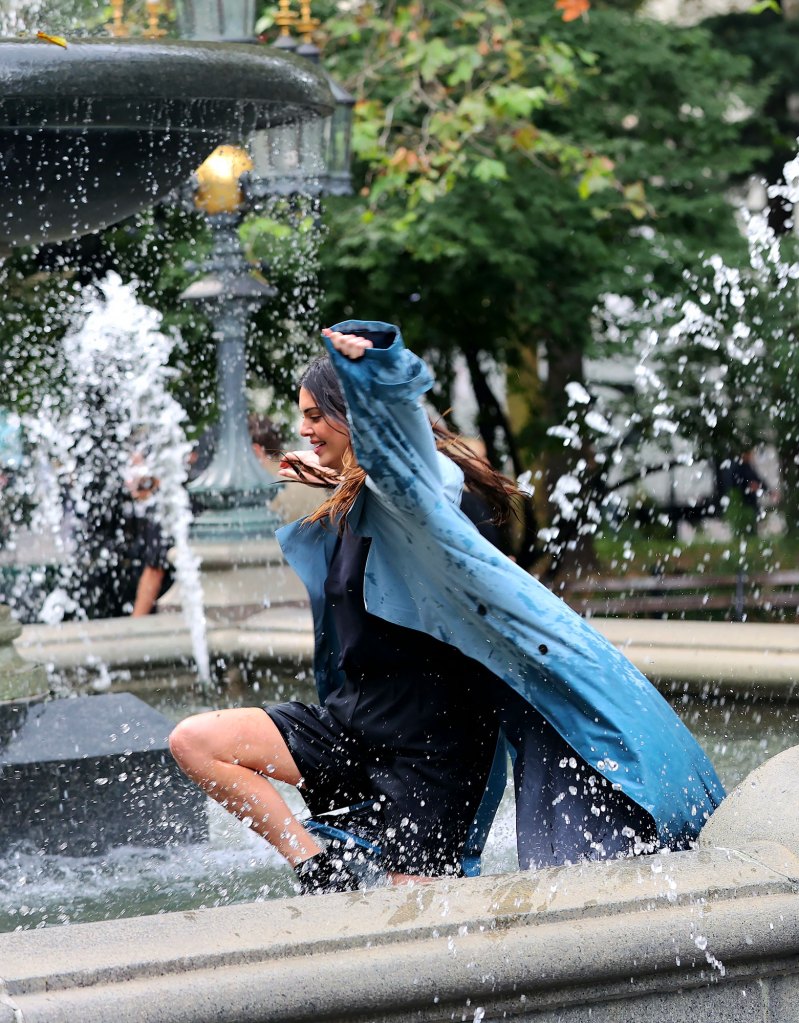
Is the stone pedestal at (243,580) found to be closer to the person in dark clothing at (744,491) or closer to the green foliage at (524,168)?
the green foliage at (524,168)

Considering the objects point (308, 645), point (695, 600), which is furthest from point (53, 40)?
point (695, 600)

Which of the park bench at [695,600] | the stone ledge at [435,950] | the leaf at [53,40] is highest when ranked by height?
the leaf at [53,40]

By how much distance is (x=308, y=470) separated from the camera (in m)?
3.60

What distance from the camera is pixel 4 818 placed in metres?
4.51

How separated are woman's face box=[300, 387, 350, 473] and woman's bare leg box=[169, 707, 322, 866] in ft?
2.05

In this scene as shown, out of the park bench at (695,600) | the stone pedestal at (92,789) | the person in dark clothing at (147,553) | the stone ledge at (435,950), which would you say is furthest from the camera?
the person in dark clothing at (147,553)

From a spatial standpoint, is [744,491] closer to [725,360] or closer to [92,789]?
[725,360]

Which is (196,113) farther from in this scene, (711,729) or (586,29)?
(586,29)

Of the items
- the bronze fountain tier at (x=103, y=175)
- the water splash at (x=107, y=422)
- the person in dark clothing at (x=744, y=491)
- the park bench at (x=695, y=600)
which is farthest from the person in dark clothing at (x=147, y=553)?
the person in dark clothing at (x=744, y=491)

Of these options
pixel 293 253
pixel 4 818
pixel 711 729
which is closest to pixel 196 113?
pixel 4 818

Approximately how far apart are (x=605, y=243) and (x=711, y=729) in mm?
9155

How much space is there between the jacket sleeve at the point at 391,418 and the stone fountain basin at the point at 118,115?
4.92 ft

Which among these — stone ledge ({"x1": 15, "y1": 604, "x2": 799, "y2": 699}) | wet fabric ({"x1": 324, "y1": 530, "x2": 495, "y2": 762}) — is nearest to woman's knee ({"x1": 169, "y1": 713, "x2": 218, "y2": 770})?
wet fabric ({"x1": 324, "y1": 530, "x2": 495, "y2": 762})

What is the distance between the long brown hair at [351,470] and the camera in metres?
3.37
